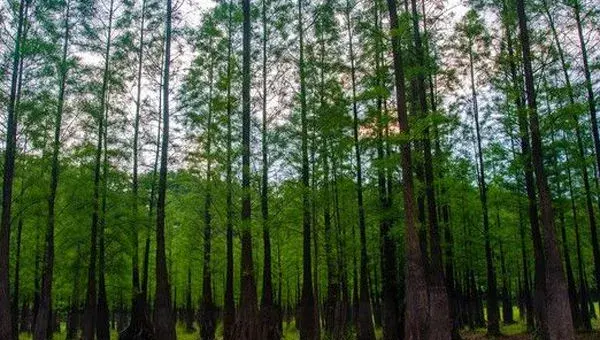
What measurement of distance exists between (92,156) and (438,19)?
18183 mm

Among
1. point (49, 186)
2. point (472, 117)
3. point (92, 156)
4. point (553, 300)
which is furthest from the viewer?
point (472, 117)

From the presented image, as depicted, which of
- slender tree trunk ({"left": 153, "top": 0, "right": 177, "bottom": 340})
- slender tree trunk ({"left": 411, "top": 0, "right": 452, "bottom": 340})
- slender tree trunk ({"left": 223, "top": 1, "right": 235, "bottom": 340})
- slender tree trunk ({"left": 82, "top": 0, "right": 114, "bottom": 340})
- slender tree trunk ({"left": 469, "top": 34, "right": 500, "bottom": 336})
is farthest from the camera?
slender tree trunk ({"left": 469, "top": 34, "right": 500, "bottom": 336})

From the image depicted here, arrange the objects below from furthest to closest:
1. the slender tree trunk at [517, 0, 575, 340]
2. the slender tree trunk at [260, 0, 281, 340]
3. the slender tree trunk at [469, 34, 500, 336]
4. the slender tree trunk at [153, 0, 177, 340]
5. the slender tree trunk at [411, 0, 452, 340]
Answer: the slender tree trunk at [469, 34, 500, 336] → the slender tree trunk at [260, 0, 281, 340] → the slender tree trunk at [153, 0, 177, 340] → the slender tree trunk at [517, 0, 575, 340] → the slender tree trunk at [411, 0, 452, 340]

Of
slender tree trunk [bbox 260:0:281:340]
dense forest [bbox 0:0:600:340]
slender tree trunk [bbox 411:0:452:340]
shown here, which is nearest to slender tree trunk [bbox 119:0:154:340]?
dense forest [bbox 0:0:600:340]

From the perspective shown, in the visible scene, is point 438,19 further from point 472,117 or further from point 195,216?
point 195,216

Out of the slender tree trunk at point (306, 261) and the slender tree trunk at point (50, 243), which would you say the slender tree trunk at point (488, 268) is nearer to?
the slender tree trunk at point (306, 261)

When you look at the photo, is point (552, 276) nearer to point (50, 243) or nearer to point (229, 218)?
point (229, 218)

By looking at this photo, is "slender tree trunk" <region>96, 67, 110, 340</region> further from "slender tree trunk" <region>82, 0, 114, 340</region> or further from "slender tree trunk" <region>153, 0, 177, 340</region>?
"slender tree trunk" <region>153, 0, 177, 340</region>

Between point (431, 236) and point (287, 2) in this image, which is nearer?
point (431, 236)

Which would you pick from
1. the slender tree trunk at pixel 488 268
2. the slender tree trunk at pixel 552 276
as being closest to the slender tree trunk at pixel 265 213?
the slender tree trunk at pixel 552 276

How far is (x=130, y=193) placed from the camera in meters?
26.9

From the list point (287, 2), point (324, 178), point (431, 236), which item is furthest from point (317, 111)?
point (431, 236)

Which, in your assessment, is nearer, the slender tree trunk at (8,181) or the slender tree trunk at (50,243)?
the slender tree trunk at (8,181)

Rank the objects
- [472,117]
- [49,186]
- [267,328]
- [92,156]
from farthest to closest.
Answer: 1. [472,117]
2. [92,156]
3. [49,186]
4. [267,328]
